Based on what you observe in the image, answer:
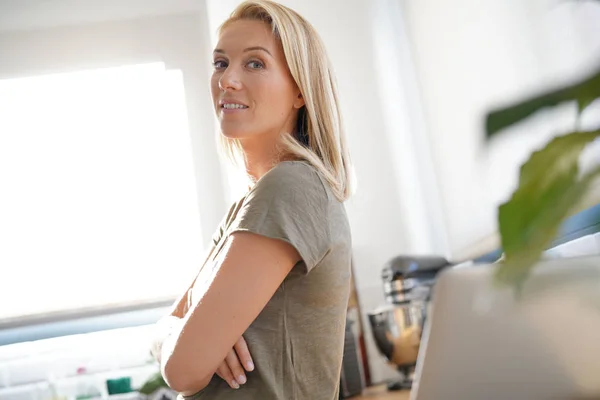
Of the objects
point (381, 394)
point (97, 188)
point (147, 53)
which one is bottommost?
point (381, 394)

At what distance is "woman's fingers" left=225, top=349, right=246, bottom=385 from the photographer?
89 cm

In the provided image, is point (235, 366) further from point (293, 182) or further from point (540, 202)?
point (540, 202)

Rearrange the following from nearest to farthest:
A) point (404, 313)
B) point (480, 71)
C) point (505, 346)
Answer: point (505, 346) → point (404, 313) → point (480, 71)

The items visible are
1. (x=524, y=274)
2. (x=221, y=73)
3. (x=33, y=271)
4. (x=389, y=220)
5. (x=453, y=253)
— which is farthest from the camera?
(x=33, y=271)

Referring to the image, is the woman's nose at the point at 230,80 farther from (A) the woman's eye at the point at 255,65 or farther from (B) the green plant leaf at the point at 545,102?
(B) the green plant leaf at the point at 545,102

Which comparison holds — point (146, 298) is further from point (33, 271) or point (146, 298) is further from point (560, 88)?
point (560, 88)

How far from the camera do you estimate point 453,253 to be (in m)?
2.48

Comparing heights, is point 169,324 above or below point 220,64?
below

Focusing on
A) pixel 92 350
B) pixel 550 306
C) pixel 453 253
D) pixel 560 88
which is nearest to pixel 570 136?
pixel 560 88

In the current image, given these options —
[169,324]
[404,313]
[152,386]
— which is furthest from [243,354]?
[152,386]

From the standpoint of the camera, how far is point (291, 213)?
3.02 feet

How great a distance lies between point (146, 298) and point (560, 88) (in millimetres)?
2695

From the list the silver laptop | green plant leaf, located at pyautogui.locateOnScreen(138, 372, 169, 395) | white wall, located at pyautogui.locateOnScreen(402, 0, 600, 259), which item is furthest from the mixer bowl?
Answer: the silver laptop

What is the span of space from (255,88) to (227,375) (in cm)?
45
